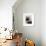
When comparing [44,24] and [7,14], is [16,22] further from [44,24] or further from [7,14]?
[44,24]

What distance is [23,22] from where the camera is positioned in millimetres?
4062

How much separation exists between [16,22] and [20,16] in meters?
0.26

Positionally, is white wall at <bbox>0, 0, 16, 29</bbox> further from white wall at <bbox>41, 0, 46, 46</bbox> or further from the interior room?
white wall at <bbox>41, 0, 46, 46</bbox>

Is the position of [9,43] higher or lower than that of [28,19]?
lower

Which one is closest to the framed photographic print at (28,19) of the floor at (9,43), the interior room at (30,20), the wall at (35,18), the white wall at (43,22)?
the interior room at (30,20)

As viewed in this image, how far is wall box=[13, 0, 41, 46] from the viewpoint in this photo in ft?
13.4

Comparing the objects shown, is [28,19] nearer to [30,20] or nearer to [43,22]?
[30,20]

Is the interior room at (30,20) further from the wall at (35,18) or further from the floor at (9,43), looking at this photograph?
the floor at (9,43)

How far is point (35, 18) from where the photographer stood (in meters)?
4.09

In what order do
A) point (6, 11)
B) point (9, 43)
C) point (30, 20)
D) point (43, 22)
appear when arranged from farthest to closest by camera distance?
point (30, 20) → point (43, 22) → point (6, 11) → point (9, 43)

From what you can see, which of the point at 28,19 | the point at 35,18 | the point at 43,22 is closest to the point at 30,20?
the point at 28,19

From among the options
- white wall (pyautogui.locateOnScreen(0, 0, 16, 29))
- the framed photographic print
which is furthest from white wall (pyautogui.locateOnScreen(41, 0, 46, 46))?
→ white wall (pyautogui.locateOnScreen(0, 0, 16, 29))

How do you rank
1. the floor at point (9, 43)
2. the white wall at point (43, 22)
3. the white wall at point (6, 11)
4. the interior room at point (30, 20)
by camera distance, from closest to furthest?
the floor at point (9, 43) → the white wall at point (6, 11) → the white wall at point (43, 22) → the interior room at point (30, 20)

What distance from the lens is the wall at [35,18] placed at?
4.09m
